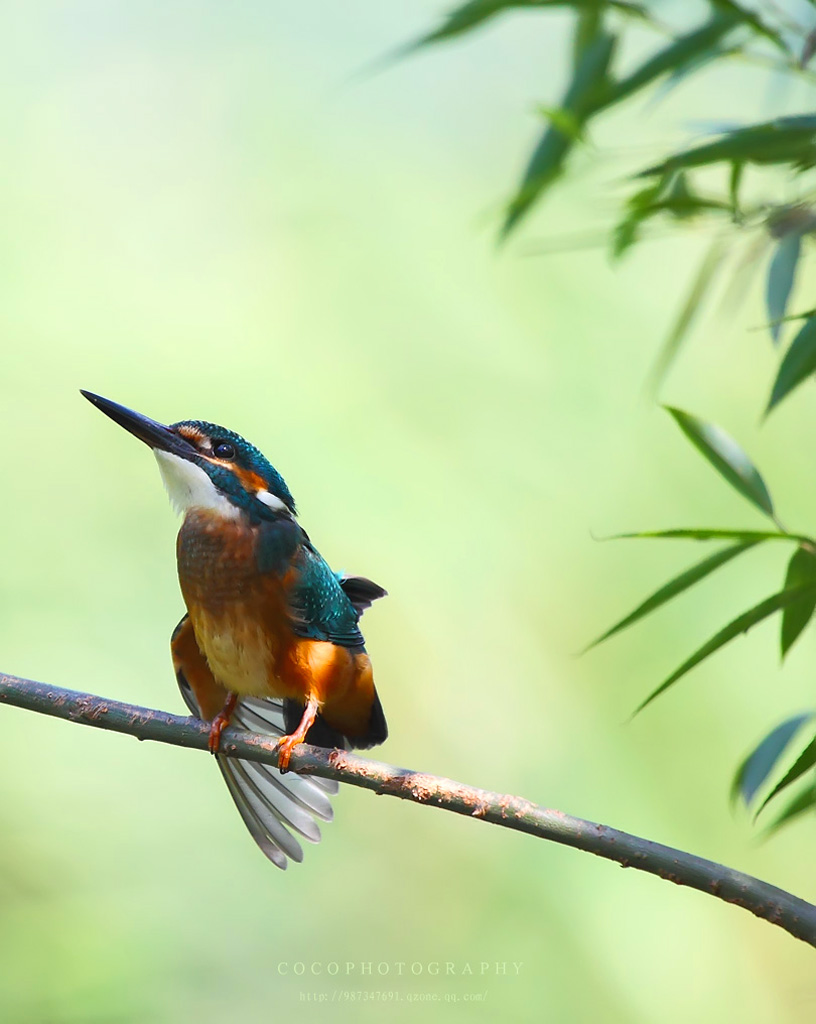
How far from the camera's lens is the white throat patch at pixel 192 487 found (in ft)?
5.27

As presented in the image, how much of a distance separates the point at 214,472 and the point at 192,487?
39 millimetres

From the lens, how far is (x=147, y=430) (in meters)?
1.56

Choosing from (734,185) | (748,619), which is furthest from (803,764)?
(734,185)

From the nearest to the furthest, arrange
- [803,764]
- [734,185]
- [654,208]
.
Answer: [803,764], [654,208], [734,185]

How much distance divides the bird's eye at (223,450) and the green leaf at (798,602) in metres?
0.82

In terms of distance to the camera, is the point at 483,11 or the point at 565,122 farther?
the point at 483,11

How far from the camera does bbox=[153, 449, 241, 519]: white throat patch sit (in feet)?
5.27

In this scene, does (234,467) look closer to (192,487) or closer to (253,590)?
(192,487)

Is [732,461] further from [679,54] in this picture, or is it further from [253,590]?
[253,590]

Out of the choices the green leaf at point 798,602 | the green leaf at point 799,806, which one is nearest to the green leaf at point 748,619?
the green leaf at point 798,602

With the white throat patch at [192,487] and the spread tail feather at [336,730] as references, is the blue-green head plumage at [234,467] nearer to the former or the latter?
the white throat patch at [192,487]

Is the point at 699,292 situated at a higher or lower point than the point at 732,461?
higher

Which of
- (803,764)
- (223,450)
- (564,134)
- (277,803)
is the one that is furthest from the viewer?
(277,803)

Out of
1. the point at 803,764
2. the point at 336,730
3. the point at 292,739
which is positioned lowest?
the point at 336,730
